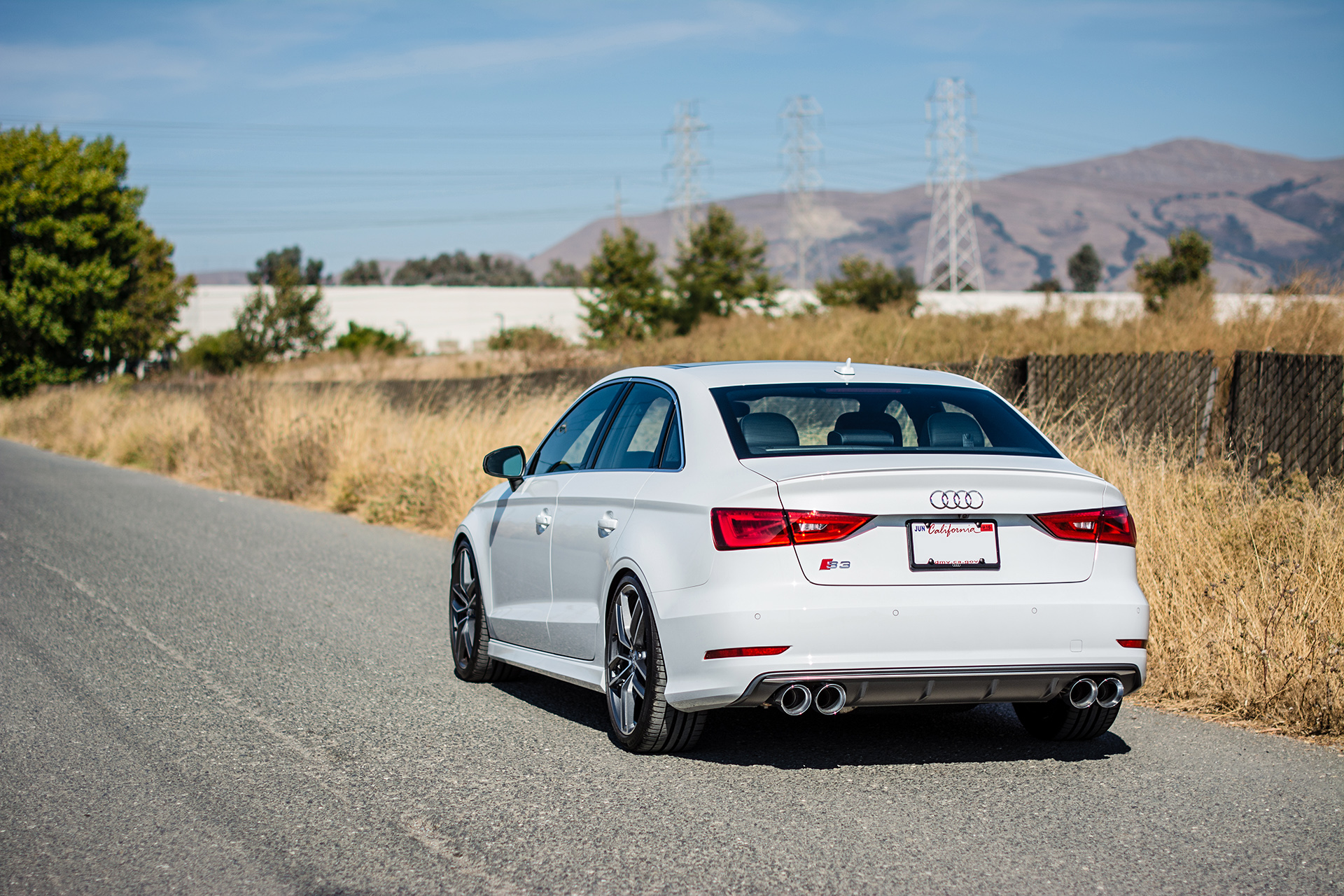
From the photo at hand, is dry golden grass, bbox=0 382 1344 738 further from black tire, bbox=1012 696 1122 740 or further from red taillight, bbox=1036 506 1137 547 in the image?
red taillight, bbox=1036 506 1137 547

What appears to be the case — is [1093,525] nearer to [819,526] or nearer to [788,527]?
[819,526]

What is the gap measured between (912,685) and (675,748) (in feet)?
3.74

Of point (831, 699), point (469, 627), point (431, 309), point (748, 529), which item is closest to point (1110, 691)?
point (831, 699)

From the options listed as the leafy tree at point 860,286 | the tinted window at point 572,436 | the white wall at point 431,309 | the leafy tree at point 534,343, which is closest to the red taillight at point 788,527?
the tinted window at point 572,436

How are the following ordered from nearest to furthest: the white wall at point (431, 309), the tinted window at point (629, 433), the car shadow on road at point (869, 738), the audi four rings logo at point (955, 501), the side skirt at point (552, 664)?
the audi four rings logo at point (955, 501), the car shadow on road at point (869, 738), the side skirt at point (552, 664), the tinted window at point (629, 433), the white wall at point (431, 309)

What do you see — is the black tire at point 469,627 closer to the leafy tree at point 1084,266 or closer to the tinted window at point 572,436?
the tinted window at point 572,436

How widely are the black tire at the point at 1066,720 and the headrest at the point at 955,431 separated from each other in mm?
1145

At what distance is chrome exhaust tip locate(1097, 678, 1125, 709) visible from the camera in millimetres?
5238

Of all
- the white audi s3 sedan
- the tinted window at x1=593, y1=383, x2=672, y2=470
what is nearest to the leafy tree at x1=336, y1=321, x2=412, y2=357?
the tinted window at x1=593, y1=383, x2=672, y2=470

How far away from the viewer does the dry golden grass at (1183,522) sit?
6531 mm

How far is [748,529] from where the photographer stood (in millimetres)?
4973

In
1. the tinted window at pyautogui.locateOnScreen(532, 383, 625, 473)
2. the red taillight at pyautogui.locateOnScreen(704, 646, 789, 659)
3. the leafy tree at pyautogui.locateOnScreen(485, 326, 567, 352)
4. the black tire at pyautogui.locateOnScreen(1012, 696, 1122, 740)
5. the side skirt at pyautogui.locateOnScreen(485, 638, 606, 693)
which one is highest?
the leafy tree at pyautogui.locateOnScreen(485, 326, 567, 352)

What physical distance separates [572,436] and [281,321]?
2552 inches

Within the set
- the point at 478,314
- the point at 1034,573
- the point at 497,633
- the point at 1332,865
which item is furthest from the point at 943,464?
the point at 478,314
